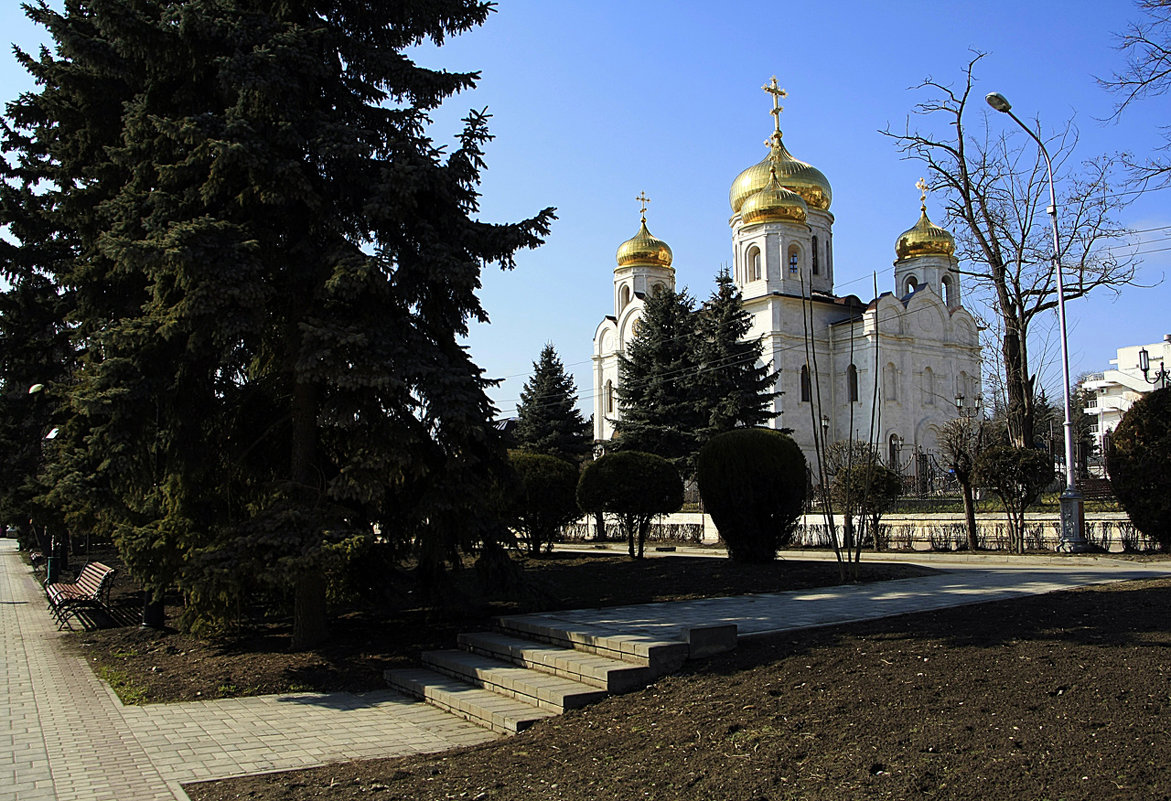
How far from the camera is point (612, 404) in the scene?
59062 mm

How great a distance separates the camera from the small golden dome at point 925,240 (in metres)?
55.6

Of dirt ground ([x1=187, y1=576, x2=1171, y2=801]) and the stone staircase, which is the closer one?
dirt ground ([x1=187, y1=576, x2=1171, y2=801])

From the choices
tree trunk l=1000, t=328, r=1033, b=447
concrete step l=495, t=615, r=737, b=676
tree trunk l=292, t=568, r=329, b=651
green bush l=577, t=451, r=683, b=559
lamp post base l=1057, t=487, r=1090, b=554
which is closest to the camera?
concrete step l=495, t=615, r=737, b=676

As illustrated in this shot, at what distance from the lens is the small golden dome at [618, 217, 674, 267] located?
195 ft

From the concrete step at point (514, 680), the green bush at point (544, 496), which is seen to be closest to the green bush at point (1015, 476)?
the green bush at point (544, 496)

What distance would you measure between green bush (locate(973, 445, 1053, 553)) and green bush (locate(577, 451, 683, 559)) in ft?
23.1

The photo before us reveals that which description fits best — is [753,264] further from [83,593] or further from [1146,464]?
[83,593]

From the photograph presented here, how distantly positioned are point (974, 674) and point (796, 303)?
45.9m

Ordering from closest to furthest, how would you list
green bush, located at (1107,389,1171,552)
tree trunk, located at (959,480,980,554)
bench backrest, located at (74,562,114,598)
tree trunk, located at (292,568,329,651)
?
tree trunk, located at (292,568,329,651) → bench backrest, located at (74,562,114,598) → green bush, located at (1107,389,1171,552) → tree trunk, located at (959,480,980,554)

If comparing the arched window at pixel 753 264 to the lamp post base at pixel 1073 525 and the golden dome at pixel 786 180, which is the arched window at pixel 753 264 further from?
the lamp post base at pixel 1073 525

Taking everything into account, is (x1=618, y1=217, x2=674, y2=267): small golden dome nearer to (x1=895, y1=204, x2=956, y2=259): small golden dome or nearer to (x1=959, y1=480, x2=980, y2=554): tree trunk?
(x1=895, y1=204, x2=956, y2=259): small golden dome

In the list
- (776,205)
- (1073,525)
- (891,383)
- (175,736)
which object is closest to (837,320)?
(891,383)

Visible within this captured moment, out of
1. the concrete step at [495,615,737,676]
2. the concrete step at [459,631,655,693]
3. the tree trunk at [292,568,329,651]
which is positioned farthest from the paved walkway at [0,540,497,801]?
the tree trunk at [292,568,329,651]

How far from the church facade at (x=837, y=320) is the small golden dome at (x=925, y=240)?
0.21 feet
